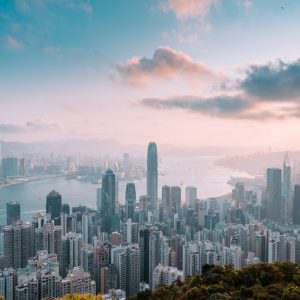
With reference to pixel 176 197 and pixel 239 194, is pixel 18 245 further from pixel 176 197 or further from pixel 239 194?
pixel 239 194

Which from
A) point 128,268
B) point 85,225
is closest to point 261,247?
point 128,268

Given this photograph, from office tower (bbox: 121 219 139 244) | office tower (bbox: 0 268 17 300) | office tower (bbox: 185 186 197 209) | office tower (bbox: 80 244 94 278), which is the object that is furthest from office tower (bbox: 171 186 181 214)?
office tower (bbox: 0 268 17 300)

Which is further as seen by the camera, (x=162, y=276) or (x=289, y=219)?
(x=289, y=219)

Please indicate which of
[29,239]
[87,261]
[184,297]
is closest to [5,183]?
[29,239]

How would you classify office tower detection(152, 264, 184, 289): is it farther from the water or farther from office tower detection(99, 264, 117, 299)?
the water

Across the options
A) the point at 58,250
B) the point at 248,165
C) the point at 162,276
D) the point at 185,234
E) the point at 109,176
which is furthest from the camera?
the point at 248,165

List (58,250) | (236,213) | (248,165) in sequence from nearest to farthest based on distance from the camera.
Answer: (58,250) < (236,213) < (248,165)

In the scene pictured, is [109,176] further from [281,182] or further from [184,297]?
[184,297]
